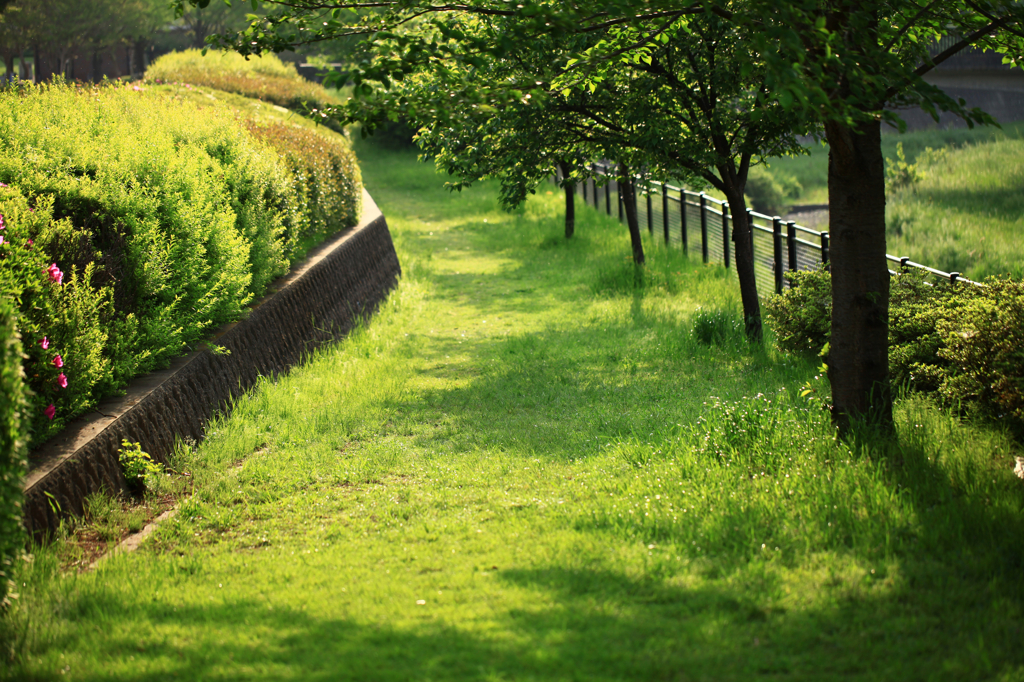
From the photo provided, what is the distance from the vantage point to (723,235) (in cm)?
1428

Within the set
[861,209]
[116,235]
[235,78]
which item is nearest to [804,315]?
[861,209]

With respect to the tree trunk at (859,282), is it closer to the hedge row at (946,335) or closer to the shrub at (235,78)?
the hedge row at (946,335)

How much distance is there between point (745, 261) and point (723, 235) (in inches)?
202

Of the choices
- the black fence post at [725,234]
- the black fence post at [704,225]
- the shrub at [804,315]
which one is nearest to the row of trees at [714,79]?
the shrub at [804,315]

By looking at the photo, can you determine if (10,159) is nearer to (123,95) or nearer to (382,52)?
(382,52)

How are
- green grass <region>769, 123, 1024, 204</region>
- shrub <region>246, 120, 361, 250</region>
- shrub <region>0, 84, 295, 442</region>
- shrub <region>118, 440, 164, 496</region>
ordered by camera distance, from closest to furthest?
shrub <region>0, 84, 295, 442</region> < shrub <region>118, 440, 164, 496</region> < shrub <region>246, 120, 361, 250</region> < green grass <region>769, 123, 1024, 204</region>

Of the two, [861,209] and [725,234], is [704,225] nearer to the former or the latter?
[725,234]

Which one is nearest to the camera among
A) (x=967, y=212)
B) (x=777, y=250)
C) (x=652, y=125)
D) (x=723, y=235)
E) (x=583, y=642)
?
(x=583, y=642)

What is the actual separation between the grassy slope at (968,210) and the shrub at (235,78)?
12.3m

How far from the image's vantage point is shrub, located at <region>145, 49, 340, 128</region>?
17.8 m

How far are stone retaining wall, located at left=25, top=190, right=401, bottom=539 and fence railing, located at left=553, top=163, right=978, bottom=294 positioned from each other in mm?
3658

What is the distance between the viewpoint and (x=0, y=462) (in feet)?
11.6

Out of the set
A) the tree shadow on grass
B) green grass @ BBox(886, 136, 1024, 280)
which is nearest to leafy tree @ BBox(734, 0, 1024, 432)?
the tree shadow on grass

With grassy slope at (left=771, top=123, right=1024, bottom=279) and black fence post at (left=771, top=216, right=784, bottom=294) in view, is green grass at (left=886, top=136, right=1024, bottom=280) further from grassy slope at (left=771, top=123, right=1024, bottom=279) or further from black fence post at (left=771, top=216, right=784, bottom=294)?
black fence post at (left=771, top=216, right=784, bottom=294)
